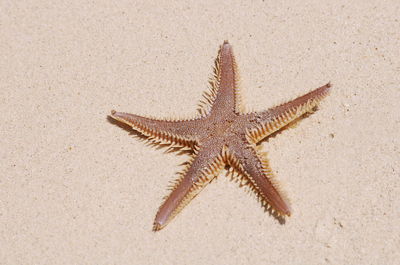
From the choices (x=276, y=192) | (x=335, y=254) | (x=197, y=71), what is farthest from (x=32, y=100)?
(x=335, y=254)

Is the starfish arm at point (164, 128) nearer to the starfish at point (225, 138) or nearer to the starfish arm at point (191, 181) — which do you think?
the starfish at point (225, 138)

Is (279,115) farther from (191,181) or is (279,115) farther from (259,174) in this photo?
(191,181)

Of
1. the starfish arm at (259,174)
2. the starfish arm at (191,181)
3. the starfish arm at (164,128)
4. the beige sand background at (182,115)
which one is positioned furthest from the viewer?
the starfish arm at (164,128)

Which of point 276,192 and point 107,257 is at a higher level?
point 276,192

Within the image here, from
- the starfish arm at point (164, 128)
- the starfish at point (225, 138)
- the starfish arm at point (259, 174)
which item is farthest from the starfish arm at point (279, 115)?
the starfish arm at point (164, 128)

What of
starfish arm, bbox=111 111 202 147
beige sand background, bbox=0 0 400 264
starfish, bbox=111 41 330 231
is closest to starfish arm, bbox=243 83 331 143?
starfish, bbox=111 41 330 231

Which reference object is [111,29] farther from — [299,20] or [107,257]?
[107,257]


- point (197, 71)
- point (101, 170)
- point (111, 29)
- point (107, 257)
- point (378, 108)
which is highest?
point (111, 29)
